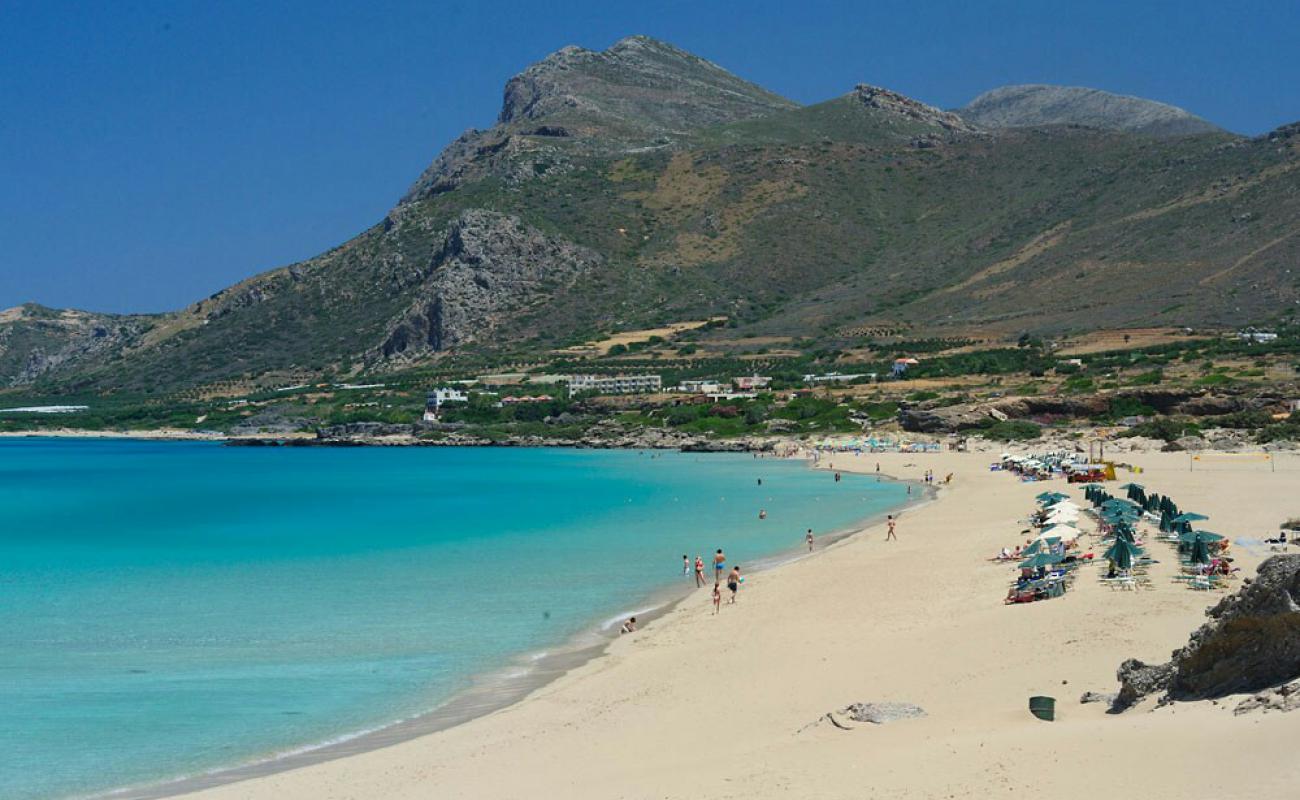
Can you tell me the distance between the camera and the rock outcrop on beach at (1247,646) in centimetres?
1109

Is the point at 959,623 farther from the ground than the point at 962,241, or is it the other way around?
the point at 962,241

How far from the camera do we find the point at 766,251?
16312 cm

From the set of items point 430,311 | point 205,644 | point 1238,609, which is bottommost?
point 205,644

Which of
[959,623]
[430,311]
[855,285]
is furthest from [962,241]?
Answer: [959,623]

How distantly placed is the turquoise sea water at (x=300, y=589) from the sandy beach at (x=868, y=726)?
96.2 inches

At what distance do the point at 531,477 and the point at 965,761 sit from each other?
6415 centimetres

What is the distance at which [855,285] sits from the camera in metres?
155

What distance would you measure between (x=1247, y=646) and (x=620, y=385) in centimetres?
10844

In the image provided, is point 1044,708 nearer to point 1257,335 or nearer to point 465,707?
point 465,707

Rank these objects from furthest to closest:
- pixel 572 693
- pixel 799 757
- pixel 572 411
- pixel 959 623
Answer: pixel 572 411 → pixel 959 623 → pixel 572 693 → pixel 799 757

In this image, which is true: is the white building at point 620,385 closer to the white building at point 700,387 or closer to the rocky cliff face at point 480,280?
the white building at point 700,387

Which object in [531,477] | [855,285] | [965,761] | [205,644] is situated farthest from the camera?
[855,285]

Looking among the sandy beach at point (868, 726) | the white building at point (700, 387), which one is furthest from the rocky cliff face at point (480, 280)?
the sandy beach at point (868, 726)

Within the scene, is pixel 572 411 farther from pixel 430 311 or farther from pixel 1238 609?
pixel 1238 609
